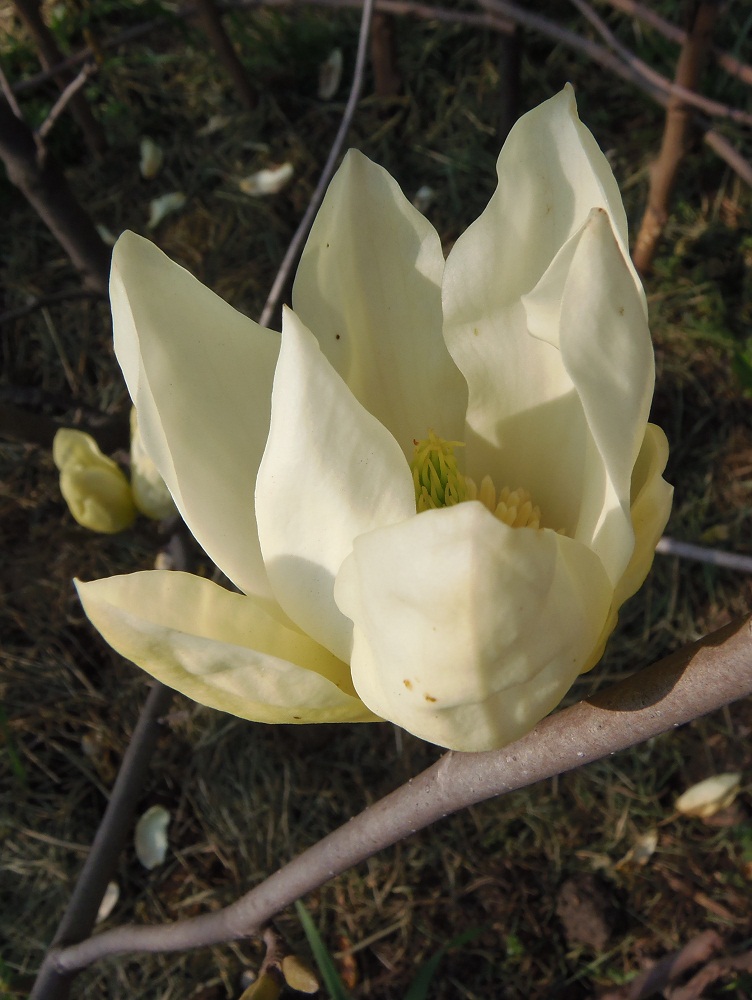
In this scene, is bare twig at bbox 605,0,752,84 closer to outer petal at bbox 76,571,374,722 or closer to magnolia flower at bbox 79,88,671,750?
magnolia flower at bbox 79,88,671,750

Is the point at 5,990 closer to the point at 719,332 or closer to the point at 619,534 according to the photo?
the point at 619,534

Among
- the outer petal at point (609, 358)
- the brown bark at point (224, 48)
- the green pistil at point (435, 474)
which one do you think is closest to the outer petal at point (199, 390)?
the green pistil at point (435, 474)

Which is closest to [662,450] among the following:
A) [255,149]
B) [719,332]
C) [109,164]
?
[719,332]

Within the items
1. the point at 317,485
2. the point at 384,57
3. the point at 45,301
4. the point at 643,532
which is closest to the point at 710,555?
the point at 643,532

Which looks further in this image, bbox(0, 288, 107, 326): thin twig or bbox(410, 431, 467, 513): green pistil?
bbox(0, 288, 107, 326): thin twig

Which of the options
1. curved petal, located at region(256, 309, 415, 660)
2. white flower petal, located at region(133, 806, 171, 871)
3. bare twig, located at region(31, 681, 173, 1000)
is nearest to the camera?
curved petal, located at region(256, 309, 415, 660)

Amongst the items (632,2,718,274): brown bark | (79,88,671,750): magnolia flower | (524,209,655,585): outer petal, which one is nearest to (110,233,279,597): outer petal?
(79,88,671,750): magnolia flower
